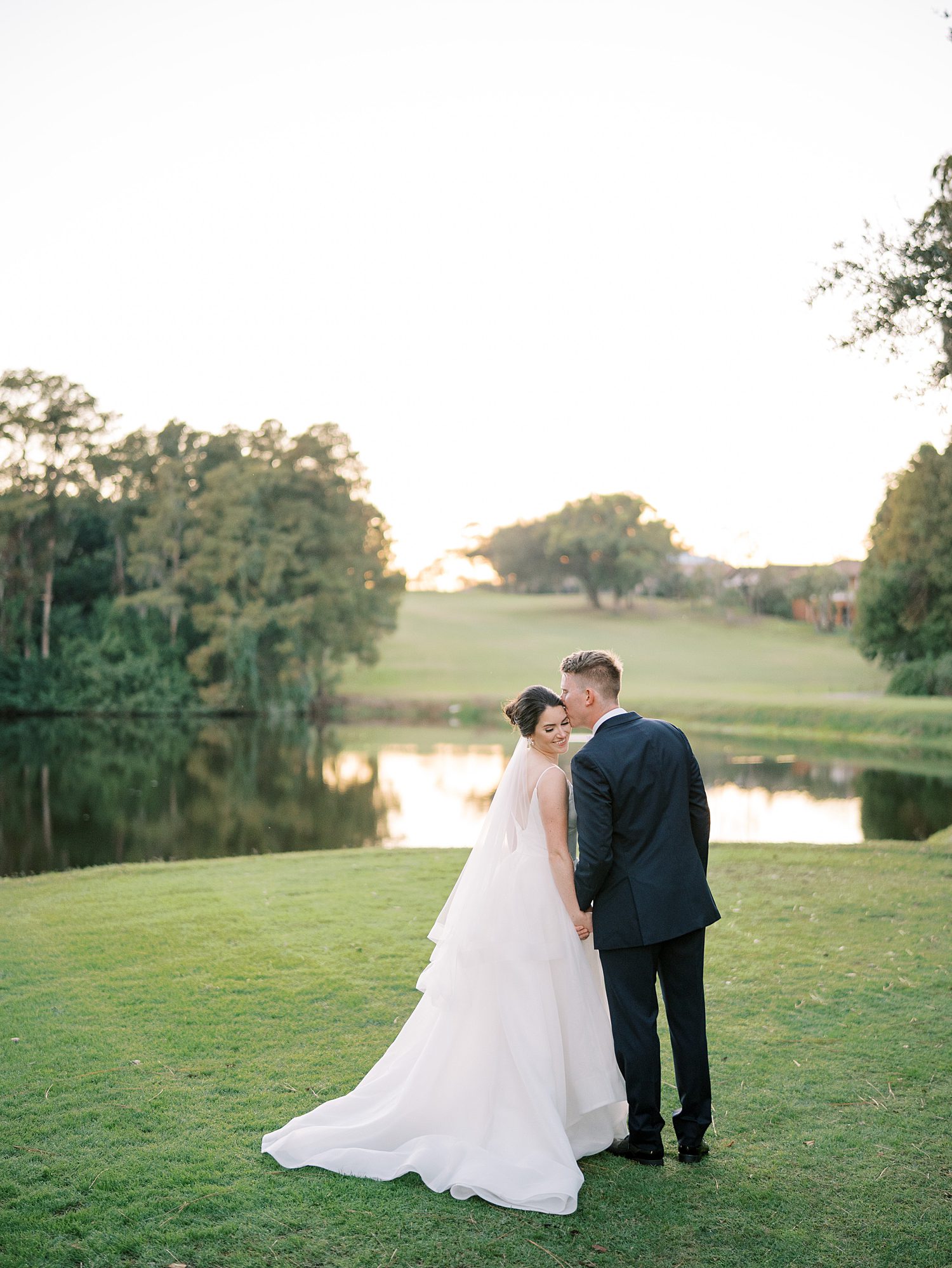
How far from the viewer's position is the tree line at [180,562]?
45.0 metres

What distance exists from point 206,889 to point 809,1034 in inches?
271

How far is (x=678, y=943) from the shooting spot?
452 centimetres

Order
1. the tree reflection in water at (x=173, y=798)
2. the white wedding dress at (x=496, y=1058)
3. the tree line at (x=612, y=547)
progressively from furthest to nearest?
1. the tree line at (x=612, y=547)
2. the tree reflection in water at (x=173, y=798)
3. the white wedding dress at (x=496, y=1058)

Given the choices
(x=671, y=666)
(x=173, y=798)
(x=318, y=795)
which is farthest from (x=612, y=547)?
(x=173, y=798)

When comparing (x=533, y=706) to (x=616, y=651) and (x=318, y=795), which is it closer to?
(x=318, y=795)

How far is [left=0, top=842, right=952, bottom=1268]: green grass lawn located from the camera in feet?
12.5

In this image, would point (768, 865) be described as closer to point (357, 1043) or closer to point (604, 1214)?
point (357, 1043)

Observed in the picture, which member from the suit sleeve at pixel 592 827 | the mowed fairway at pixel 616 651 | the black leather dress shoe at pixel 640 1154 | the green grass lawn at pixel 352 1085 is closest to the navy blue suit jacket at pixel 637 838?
the suit sleeve at pixel 592 827

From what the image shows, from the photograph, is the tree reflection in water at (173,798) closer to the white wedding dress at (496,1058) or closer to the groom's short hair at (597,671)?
the white wedding dress at (496,1058)

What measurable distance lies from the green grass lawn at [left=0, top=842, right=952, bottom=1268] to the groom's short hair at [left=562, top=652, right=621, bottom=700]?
2126mm

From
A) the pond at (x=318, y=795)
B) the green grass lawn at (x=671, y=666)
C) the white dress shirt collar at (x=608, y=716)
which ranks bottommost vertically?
the pond at (x=318, y=795)

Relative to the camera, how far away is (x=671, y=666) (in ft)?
194

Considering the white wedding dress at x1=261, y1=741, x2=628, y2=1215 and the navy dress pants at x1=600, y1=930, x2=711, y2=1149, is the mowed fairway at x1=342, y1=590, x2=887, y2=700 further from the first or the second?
the white wedding dress at x1=261, y1=741, x2=628, y2=1215

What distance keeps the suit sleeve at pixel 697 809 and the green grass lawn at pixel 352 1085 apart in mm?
1428
